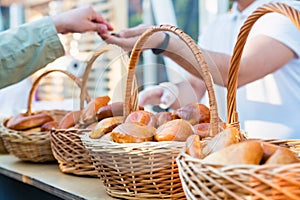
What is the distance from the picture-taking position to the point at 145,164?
0.84 metres

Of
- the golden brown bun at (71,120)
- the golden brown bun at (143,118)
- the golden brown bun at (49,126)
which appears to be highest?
the golden brown bun at (143,118)

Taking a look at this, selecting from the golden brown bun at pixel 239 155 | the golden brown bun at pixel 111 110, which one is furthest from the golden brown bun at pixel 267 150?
the golden brown bun at pixel 111 110

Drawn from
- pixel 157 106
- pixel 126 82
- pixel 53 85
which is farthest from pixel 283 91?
pixel 53 85

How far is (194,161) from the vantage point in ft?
2.13

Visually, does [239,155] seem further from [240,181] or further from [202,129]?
[202,129]

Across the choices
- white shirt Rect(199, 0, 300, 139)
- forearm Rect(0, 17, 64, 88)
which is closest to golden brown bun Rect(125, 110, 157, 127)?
forearm Rect(0, 17, 64, 88)

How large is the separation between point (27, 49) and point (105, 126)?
0.46m

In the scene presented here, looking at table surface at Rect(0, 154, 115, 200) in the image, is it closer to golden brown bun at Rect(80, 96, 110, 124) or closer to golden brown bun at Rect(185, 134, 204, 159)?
golden brown bun at Rect(80, 96, 110, 124)

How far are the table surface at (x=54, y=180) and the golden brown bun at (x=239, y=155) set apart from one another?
345 millimetres

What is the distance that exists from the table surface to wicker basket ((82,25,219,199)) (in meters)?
0.06

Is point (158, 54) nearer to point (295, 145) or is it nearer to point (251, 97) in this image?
point (295, 145)

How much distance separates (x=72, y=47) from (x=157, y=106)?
2.48ft

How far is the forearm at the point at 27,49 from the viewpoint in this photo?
128 cm

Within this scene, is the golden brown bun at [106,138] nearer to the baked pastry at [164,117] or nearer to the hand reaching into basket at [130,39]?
the baked pastry at [164,117]
